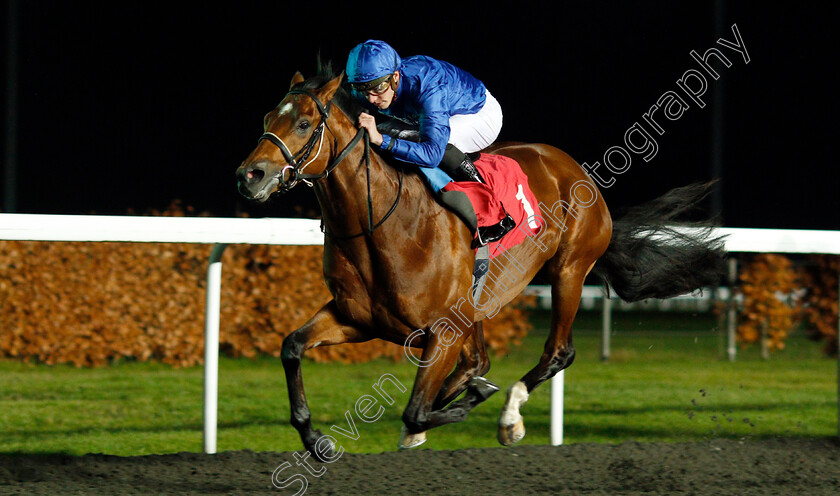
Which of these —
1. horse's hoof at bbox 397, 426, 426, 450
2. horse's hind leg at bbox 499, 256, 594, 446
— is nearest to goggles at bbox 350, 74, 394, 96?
horse's hoof at bbox 397, 426, 426, 450

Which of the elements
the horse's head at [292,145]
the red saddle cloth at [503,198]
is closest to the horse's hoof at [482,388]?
the red saddle cloth at [503,198]

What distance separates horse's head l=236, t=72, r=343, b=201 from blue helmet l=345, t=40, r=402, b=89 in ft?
0.39

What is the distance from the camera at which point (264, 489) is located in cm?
301

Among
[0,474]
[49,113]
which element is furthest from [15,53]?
[0,474]

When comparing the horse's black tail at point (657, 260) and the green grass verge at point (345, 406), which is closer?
the horse's black tail at point (657, 260)

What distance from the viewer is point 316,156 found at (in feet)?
8.23

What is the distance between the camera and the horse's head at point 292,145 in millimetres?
2326

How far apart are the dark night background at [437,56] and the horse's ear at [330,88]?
274 inches

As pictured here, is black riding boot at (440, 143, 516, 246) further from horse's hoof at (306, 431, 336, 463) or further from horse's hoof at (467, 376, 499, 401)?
horse's hoof at (306, 431, 336, 463)

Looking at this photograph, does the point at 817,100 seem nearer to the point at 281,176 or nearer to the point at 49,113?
the point at 49,113

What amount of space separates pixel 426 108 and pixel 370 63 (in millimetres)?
255

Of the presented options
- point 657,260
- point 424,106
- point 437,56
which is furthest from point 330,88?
point 437,56

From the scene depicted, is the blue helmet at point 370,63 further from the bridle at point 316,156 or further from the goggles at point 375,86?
the bridle at point 316,156

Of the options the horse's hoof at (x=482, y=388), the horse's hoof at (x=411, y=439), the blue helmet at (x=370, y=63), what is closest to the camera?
the blue helmet at (x=370, y=63)
